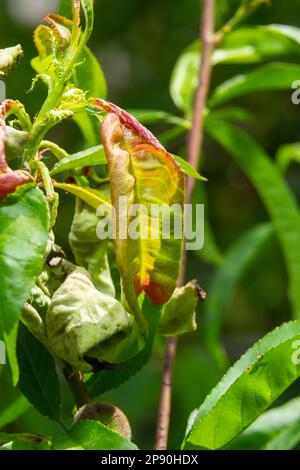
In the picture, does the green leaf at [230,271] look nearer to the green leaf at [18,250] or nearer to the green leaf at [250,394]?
the green leaf at [250,394]

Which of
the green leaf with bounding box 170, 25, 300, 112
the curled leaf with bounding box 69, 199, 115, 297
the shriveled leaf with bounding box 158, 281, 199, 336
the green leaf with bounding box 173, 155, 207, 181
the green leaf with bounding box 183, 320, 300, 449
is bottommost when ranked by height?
the green leaf with bounding box 183, 320, 300, 449

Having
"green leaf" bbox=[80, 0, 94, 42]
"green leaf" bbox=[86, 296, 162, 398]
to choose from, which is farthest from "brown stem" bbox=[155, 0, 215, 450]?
"green leaf" bbox=[80, 0, 94, 42]

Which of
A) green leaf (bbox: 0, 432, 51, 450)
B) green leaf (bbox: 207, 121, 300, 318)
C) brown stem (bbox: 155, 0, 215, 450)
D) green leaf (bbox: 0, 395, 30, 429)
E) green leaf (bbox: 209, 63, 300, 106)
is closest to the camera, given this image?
green leaf (bbox: 0, 432, 51, 450)

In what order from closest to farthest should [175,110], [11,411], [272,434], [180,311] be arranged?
[180,311], [11,411], [272,434], [175,110]

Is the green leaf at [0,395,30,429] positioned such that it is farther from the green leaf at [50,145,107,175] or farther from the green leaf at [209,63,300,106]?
the green leaf at [209,63,300,106]

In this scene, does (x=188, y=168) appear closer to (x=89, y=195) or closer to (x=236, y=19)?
(x=89, y=195)

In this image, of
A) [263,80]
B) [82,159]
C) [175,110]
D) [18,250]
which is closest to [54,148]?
[82,159]
